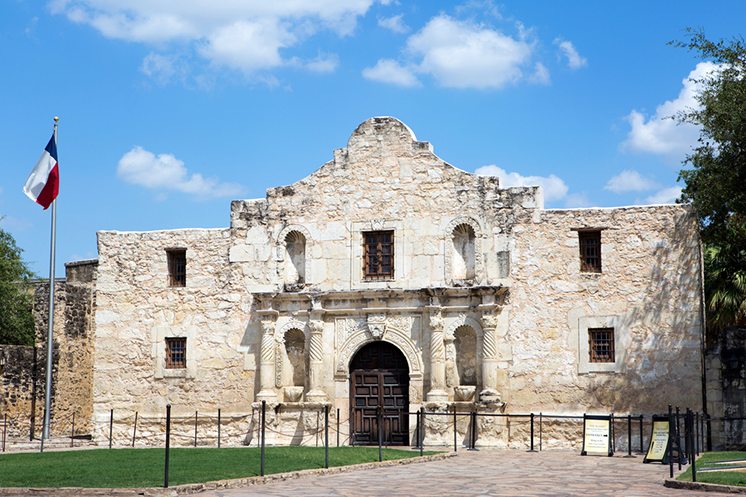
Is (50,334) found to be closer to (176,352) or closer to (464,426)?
(176,352)

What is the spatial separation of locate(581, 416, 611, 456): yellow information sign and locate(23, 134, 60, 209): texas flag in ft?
47.3

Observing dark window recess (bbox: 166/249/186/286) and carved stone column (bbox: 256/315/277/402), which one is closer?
carved stone column (bbox: 256/315/277/402)

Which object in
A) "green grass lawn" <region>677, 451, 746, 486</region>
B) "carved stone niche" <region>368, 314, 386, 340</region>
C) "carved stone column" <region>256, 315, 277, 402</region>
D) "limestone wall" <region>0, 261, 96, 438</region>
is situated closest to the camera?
"green grass lawn" <region>677, 451, 746, 486</region>

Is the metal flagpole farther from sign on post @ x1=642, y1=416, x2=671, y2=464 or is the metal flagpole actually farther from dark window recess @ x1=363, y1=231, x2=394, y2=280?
sign on post @ x1=642, y1=416, x2=671, y2=464

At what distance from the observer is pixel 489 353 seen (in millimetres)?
24250

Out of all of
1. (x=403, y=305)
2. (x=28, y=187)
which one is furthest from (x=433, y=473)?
(x=28, y=187)

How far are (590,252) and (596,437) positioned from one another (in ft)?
15.2

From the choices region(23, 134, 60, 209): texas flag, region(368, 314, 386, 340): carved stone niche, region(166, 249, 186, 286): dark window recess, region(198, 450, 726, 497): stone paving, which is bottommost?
region(198, 450, 726, 497): stone paving

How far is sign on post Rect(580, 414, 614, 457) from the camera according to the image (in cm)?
2191

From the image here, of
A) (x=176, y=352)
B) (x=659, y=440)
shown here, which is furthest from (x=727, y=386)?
(x=176, y=352)

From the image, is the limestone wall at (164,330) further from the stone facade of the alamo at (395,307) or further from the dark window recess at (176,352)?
the dark window recess at (176,352)

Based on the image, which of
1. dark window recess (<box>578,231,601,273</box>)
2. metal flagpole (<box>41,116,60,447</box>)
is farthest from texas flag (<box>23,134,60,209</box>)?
dark window recess (<box>578,231,601,273</box>)

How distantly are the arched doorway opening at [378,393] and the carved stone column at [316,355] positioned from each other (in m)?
0.79

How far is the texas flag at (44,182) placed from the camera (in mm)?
26438
